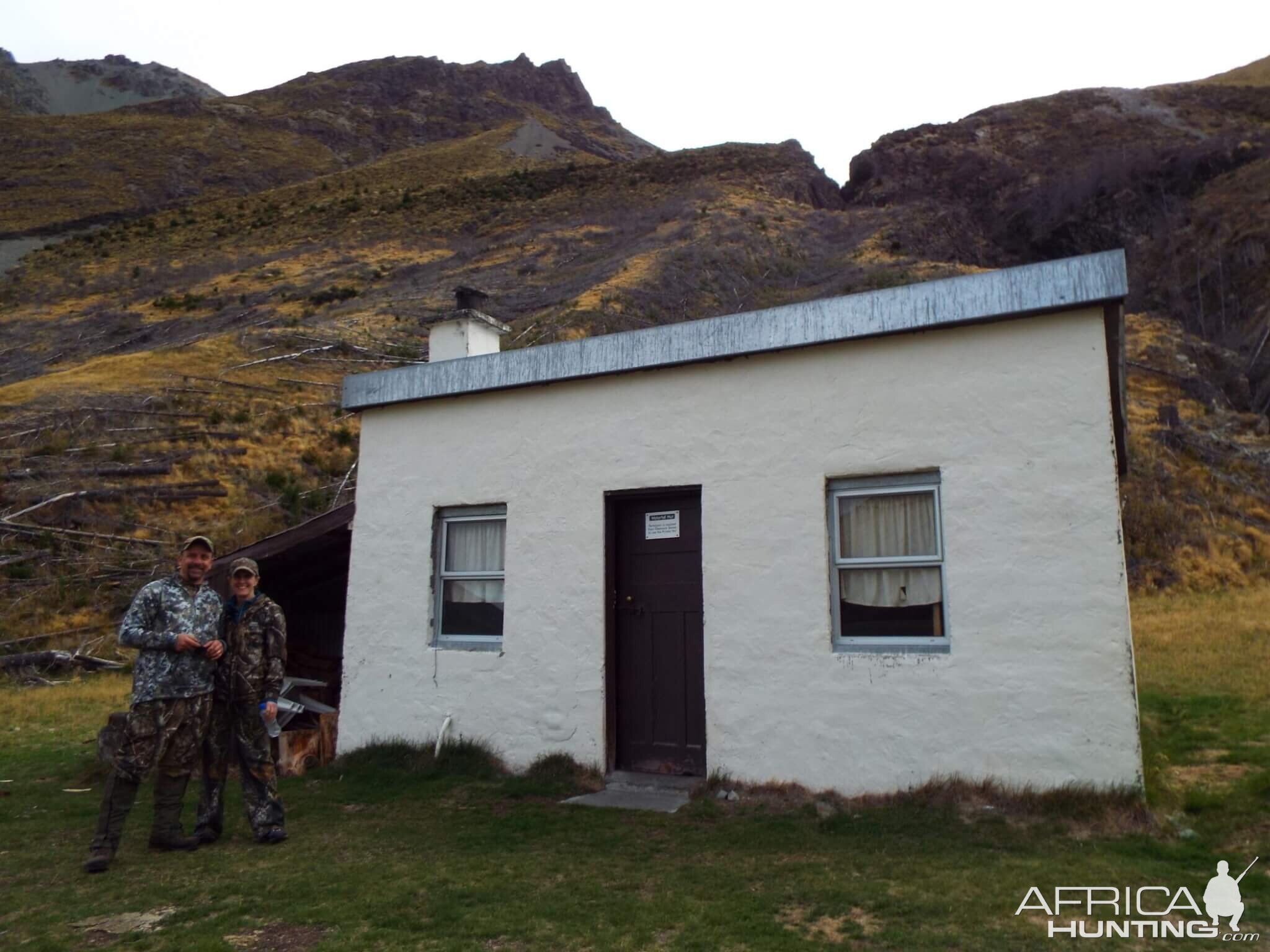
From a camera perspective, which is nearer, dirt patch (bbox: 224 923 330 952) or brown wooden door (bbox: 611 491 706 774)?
dirt patch (bbox: 224 923 330 952)

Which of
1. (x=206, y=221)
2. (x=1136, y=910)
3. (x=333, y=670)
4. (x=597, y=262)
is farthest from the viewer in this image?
(x=206, y=221)

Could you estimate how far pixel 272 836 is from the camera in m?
6.18

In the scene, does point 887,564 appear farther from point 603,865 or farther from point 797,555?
point 603,865

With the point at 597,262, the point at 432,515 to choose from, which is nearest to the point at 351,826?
the point at 432,515

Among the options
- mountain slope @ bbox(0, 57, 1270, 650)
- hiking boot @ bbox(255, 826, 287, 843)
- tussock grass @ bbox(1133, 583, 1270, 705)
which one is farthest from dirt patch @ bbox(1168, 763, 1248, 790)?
mountain slope @ bbox(0, 57, 1270, 650)

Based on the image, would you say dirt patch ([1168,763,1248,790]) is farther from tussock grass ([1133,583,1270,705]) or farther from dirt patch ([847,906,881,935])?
dirt patch ([847,906,881,935])

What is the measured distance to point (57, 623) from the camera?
1556cm

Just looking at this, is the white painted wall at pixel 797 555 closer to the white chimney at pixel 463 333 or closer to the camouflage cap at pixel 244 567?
the white chimney at pixel 463 333

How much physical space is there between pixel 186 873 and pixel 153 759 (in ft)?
2.27

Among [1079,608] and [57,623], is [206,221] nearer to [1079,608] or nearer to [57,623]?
[57,623]

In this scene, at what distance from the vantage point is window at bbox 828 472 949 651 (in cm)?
657

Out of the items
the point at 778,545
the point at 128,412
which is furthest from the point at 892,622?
the point at 128,412

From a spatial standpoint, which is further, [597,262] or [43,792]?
[597,262]

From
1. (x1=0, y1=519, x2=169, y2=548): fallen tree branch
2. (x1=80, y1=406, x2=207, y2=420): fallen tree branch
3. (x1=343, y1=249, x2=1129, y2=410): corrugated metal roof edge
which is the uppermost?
(x1=80, y1=406, x2=207, y2=420): fallen tree branch
